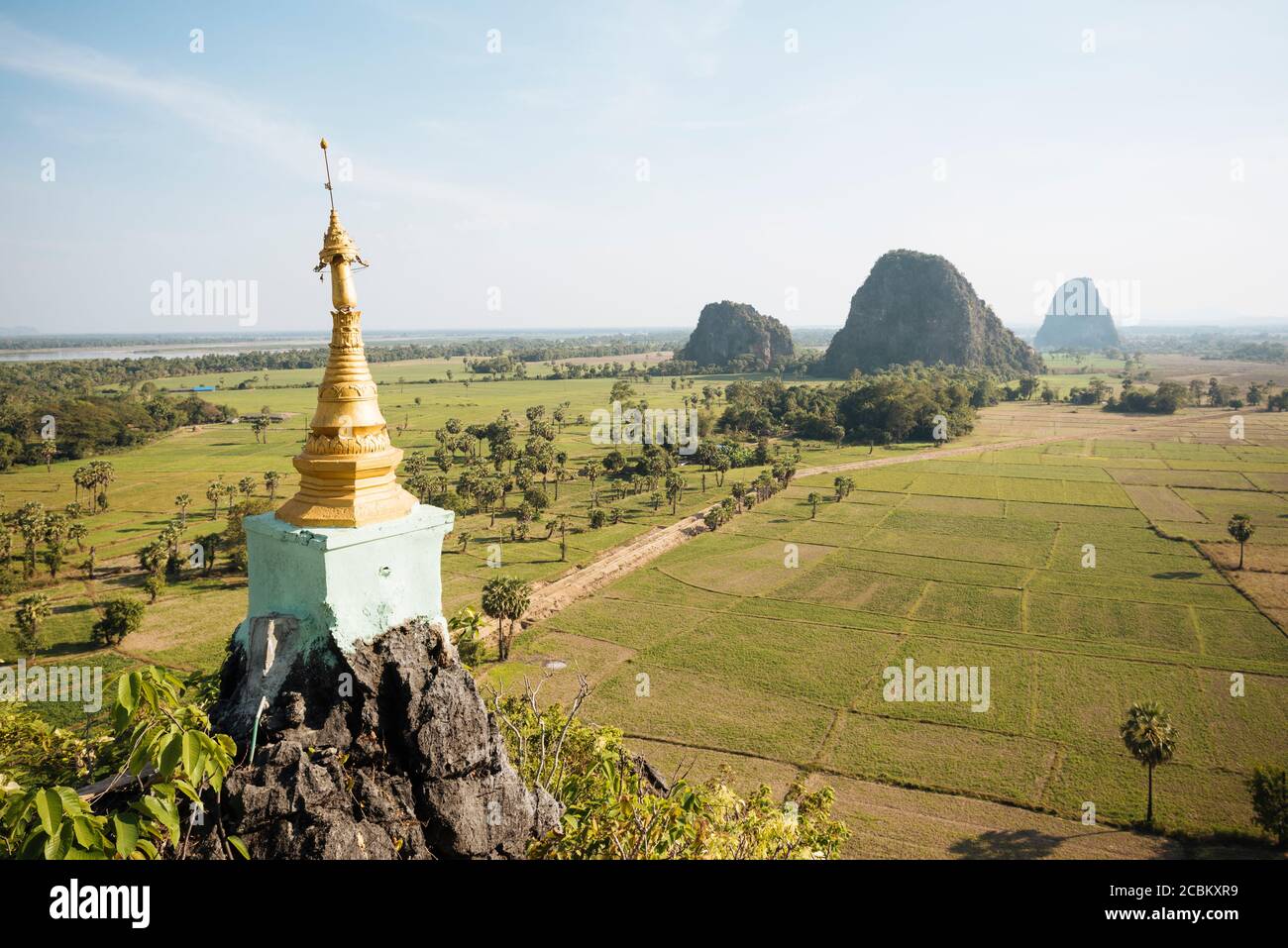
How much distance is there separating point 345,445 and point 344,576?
189 cm

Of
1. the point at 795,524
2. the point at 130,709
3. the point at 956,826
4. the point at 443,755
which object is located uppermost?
the point at 130,709

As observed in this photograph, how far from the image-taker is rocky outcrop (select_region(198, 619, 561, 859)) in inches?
342

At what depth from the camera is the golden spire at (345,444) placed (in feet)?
34.5

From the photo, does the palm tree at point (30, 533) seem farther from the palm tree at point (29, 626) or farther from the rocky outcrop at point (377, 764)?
the rocky outcrop at point (377, 764)

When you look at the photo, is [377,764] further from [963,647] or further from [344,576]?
[963,647]

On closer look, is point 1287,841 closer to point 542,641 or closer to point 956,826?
point 956,826

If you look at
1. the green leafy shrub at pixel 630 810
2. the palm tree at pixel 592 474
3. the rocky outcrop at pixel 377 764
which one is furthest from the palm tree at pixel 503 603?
the palm tree at pixel 592 474

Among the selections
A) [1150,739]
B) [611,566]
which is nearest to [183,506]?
[611,566]

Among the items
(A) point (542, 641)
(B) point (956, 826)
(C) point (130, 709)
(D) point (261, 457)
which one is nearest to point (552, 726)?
(C) point (130, 709)

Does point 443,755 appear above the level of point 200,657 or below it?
above

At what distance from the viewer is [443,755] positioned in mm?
10297

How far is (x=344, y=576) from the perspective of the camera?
9.91 metres

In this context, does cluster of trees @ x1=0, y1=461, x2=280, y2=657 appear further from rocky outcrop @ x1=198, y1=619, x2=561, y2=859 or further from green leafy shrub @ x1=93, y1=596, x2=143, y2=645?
rocky outcrop @ x1=198, y1=619, x2=561, y2=859

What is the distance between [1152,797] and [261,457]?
87.1 m
